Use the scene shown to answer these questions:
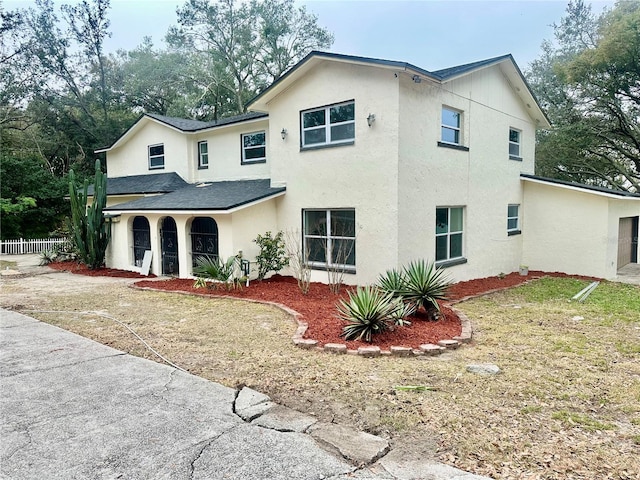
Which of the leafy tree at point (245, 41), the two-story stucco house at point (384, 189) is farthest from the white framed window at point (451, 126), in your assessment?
the leafy tree at point (245, 41)

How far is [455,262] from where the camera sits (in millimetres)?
12773

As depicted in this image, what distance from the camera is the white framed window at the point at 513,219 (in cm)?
1556

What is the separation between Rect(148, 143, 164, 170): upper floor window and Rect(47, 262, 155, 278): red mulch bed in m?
5.62

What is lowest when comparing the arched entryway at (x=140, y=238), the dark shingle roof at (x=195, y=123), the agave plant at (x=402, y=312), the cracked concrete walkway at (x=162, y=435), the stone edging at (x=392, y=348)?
the cracked concrete walkway at (x=162, y=435)

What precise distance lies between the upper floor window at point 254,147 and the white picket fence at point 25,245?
13.1 metres

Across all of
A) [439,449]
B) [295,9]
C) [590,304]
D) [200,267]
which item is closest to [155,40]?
[295,9]

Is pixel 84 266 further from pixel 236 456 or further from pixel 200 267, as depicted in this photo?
pixel 236 456

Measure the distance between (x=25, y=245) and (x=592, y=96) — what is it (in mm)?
31673

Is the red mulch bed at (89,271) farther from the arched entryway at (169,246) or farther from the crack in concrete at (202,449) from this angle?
the crack in concrete at (202,449)

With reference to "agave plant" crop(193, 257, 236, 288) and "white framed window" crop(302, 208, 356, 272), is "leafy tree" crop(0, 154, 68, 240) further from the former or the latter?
"white framed window" crop(302, 208, 356, 272)

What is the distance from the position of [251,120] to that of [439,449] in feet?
44.4

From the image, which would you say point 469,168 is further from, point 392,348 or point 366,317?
point 392,348

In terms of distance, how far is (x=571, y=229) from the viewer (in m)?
14.7

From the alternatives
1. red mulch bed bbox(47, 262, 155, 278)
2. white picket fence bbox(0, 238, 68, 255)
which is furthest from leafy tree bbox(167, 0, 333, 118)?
red mulch bed bbox(47, 262, 155, 278)
